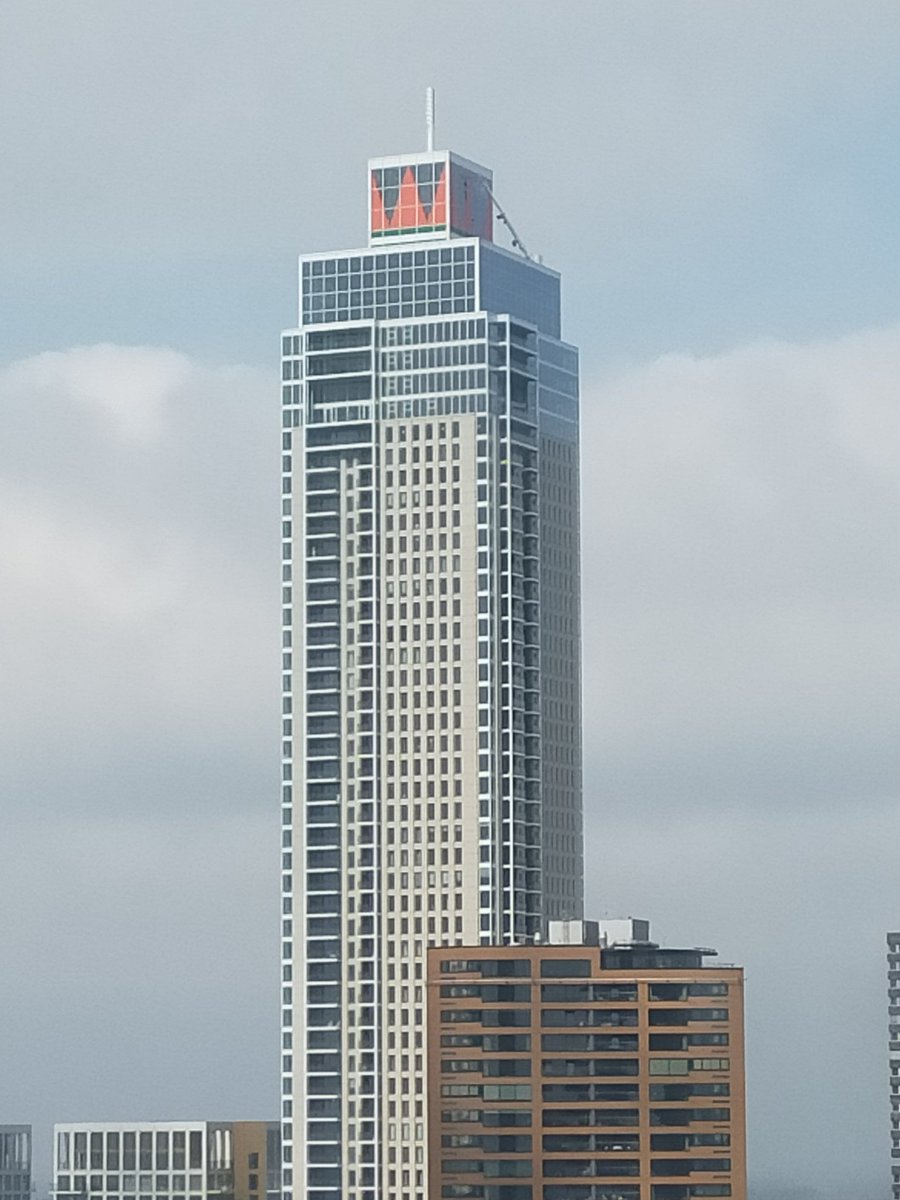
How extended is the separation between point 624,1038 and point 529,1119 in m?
7.71

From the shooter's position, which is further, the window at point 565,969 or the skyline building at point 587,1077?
the window at point 565,969

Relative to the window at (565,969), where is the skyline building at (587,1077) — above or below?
below

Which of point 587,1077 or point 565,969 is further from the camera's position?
point 565,969

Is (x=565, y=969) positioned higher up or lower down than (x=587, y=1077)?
higher up

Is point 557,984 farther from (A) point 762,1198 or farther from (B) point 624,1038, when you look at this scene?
(A) point 762,1198

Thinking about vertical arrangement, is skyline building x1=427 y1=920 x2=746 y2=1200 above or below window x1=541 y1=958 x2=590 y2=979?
below

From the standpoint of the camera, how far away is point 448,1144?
183 meters

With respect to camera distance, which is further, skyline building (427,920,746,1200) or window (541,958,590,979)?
window (541,958,590,979)

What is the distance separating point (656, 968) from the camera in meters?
184

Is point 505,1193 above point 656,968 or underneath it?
underneath

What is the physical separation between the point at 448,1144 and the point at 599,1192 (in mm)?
10114

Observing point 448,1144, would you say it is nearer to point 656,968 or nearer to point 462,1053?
point 462,1053

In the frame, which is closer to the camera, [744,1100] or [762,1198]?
[744,1100]

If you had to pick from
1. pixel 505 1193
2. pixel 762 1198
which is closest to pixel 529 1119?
pixel 505 1193
